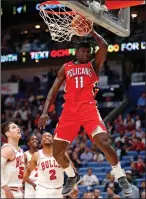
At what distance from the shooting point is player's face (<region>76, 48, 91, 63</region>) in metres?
6.68

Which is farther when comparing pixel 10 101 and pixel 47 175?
pixel 10 101

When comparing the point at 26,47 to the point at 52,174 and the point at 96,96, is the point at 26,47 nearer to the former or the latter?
the point at 96,96

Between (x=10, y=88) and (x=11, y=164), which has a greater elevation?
(x=10, y=88)

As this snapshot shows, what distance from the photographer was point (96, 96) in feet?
83.2

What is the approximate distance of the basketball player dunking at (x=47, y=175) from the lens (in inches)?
386

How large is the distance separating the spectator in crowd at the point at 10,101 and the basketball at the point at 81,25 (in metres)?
19.9

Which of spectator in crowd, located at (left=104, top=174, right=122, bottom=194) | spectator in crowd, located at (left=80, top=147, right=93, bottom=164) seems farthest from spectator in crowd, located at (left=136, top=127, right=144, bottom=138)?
spectator in crowd, located at (left=104, top=174, right=122, bottom=194)

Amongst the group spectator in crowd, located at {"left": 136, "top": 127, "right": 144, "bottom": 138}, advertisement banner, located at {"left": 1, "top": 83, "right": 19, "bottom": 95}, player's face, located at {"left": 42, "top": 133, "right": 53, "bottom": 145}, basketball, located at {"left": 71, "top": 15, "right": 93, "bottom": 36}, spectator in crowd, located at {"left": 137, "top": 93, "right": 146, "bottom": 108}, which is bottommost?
spectator in crowd, located at {"left": 136, "top": 127, "right": 144, "bottom": 138}

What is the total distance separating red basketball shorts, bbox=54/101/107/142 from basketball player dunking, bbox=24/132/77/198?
3.17m

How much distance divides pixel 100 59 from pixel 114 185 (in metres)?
9.90

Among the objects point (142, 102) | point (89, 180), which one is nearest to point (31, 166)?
point (89, 180)

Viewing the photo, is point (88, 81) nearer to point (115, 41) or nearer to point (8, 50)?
point (115, 41)

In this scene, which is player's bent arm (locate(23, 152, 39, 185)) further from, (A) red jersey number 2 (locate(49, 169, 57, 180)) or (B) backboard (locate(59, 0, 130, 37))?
(B) backboard (locate(59, 0, 130, 37))

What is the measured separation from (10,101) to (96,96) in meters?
4.18
